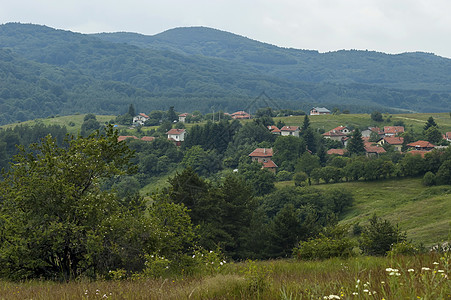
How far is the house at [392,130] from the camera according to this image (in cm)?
13270

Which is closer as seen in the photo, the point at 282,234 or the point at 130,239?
the point at 130,239

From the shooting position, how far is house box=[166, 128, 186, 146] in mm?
131375

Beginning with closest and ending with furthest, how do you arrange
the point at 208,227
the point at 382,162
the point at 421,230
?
1. the point at 208,227
2. the point at 421,230
3. the point at 382,162

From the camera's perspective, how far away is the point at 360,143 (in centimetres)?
10781

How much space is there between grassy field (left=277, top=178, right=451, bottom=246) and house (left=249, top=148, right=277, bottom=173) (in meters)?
12.0

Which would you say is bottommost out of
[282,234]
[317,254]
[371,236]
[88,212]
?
[282,234]

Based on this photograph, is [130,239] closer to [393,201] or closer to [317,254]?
[317,254]

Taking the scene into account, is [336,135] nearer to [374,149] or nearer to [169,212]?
[374,149]

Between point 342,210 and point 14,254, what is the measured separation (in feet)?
208

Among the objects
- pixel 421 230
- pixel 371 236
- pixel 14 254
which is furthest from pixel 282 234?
pixel 14 254

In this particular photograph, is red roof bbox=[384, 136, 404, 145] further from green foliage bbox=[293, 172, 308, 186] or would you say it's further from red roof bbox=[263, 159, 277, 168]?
green foliage bbox=[293, 172, 308, 186]

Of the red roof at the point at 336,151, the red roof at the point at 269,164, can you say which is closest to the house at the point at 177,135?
the red roof at the point at 269,164

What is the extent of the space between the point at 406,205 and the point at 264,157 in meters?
44.1

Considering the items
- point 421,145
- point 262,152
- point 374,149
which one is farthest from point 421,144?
point 262,152
